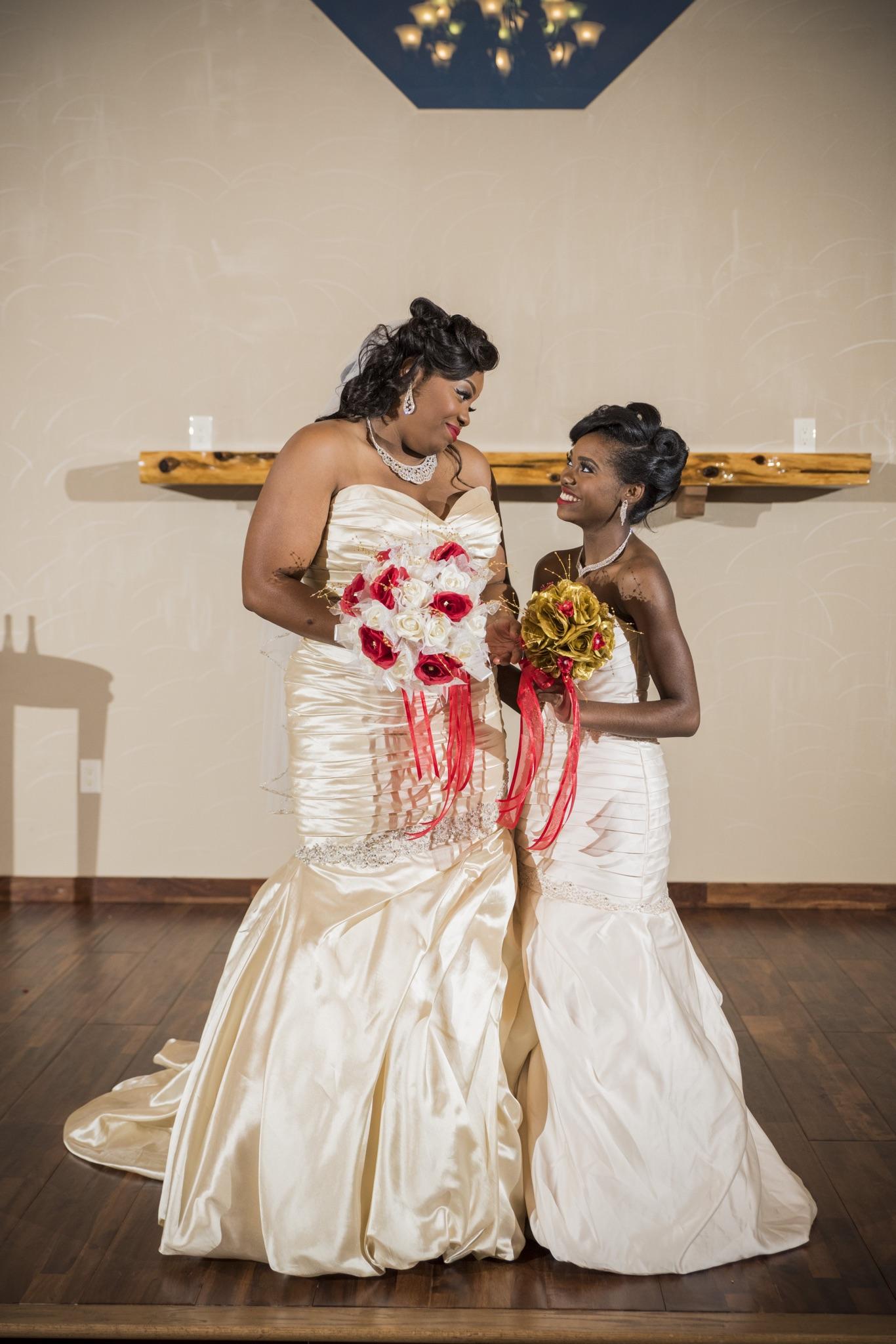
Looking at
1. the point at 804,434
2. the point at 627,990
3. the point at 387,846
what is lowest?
the point at 627,990

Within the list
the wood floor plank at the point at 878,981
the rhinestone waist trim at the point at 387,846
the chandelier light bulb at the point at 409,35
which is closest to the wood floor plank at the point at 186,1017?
the rhinestone waist trim at the point at 387,846

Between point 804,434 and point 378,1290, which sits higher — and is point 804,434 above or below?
above

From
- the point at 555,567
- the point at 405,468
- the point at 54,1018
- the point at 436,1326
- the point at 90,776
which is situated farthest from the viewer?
the point at 90,776

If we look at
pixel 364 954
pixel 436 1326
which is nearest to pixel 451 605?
pixel 364 954

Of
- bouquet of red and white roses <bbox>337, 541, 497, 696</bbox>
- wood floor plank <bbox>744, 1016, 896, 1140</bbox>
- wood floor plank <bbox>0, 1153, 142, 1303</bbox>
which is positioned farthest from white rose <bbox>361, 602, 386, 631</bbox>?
wood floor plank <bbox>744, 1016, 896, 1140</bbox>

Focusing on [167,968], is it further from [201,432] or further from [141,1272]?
[201,432]

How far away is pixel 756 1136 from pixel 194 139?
4.14 m

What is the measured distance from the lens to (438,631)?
85.2 inches

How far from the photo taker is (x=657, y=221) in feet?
15.2

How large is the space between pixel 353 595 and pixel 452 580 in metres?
0.20

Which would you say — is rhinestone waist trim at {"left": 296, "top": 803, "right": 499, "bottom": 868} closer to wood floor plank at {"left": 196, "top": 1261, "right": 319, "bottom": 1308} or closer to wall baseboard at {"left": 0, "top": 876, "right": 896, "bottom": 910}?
wood floor plank at {"left": 196, "top": 1261, "right": 319, "bottom": 1308}

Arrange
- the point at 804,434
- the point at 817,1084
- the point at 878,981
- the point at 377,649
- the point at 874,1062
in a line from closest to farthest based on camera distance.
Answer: the point at 377,649 → the point at 817,1084 → the point at 874,1062 → the point at 878,981 → the point at 804,434

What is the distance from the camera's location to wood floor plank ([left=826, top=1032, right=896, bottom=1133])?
10.0 ft

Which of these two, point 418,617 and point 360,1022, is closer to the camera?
point 418,617
